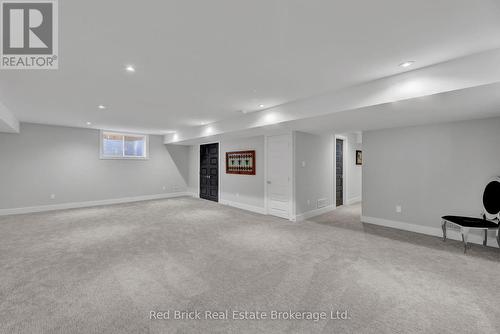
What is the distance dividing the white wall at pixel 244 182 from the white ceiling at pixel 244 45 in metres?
2.43

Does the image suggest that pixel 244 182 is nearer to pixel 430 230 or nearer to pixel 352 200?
pixel 352 200

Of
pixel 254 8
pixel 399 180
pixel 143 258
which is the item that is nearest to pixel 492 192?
pixel 399 180

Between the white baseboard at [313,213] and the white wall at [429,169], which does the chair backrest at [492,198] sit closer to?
the white wall at [429,169]

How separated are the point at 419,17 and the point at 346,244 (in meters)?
3.03

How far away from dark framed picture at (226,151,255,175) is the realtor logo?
439 centimetres

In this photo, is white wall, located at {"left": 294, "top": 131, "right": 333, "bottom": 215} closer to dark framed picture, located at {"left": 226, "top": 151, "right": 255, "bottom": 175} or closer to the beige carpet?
the beige carpet

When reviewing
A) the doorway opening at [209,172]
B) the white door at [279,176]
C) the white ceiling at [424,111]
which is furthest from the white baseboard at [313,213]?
the doorway opening at [209,172]

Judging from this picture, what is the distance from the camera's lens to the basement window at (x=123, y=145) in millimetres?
7081

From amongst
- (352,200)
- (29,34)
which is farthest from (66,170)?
(352,200)

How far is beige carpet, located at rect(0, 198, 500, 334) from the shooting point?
1.73m

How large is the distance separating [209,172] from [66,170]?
4.29 meters

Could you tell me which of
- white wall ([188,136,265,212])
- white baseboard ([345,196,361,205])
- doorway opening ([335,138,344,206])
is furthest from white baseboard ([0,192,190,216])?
white baseboard ([345,196,361,205])

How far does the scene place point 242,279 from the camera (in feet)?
7.80

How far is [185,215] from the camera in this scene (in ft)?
17.9
